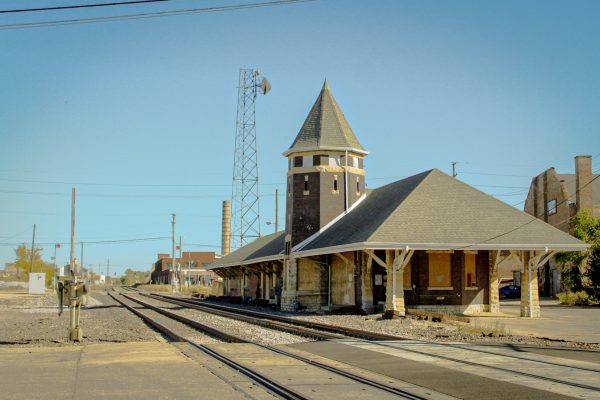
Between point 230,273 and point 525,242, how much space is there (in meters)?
38.7

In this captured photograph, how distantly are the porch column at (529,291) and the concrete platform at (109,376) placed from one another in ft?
58.1

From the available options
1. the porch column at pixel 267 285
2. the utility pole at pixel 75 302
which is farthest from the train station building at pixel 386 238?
the utility pole at pixel 75 302

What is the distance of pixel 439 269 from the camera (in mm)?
29453

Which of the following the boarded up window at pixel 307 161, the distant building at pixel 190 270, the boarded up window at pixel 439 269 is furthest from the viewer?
the distant building at pixel 190 270

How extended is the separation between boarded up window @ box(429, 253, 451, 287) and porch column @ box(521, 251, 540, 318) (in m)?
3.23

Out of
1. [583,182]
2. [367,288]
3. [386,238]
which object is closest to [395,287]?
[386,238]

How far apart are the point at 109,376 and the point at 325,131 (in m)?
27.8

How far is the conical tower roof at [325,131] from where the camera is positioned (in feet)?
120

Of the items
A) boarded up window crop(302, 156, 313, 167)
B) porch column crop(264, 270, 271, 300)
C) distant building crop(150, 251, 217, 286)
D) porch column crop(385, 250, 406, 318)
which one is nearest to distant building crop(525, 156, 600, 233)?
boarded up window crop(302, 156, 313, 167)

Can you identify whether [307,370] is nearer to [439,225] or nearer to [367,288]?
[439,225]

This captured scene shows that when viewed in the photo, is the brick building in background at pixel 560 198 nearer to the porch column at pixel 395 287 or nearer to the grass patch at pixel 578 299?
the grass patch at pixel 578 299

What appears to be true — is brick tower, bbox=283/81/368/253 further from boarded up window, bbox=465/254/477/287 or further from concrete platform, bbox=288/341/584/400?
concrete platform, bbox=288/341/584/400

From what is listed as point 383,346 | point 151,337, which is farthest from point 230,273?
point 383,346

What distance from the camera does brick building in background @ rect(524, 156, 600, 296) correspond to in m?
49.3
